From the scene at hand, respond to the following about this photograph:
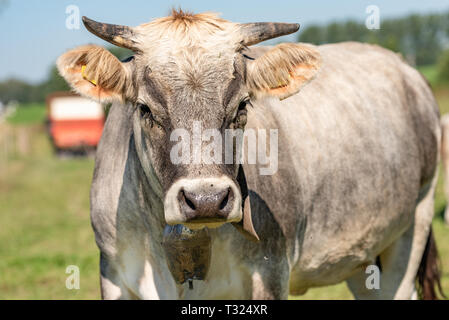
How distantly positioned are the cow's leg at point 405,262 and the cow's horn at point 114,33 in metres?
3.16

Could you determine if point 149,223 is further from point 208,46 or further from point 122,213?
point 208,46

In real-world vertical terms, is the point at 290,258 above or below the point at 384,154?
below

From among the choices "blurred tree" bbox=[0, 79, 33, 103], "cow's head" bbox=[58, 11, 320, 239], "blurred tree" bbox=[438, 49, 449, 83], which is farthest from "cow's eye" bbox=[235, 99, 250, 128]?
"blurred tree" bbox=[0, 79, 33, 103]

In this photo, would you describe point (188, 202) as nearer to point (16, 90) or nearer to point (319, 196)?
point (319, 196)

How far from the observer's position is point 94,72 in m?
3.58

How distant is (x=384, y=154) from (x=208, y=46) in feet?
7.44

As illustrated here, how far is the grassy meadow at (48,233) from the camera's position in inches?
299

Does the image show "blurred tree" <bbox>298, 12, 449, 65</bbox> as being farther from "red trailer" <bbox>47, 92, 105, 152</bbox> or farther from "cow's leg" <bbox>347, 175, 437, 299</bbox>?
"cow's leg" <bbox>347, 175, 437, 299</bbox>

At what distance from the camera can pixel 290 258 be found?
4.36 m

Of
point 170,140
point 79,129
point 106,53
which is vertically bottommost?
point 79,129

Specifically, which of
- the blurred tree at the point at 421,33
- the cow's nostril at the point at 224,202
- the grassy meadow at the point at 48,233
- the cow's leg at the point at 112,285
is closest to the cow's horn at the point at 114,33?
the cow's nostril at the point at 224,202

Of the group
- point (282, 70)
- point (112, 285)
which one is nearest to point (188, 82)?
point (282, 70)

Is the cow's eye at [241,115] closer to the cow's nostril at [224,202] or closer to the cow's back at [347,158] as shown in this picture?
the cow's nostril at [224,202]
